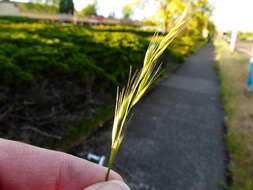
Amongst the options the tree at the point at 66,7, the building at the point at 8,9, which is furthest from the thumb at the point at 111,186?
the tree at the point at 66,7

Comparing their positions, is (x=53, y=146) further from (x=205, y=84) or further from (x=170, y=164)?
(x=205, y=84)

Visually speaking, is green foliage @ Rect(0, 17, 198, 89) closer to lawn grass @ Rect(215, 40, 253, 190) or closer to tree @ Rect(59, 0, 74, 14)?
Answer: lawn grass @ Rect(215, 40, 253, 190)

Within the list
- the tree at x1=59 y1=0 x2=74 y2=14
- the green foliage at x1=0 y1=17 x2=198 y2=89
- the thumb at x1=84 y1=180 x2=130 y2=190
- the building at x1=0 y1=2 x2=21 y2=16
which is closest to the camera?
the thumb at x1=84 y1=180 x2=130 y2=190

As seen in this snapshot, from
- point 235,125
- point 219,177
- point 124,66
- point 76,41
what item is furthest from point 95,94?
point 235,125

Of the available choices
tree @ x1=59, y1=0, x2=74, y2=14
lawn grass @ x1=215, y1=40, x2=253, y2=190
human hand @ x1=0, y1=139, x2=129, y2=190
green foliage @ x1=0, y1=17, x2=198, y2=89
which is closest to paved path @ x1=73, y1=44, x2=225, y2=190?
lawn grass @ x1=215, y1=40, x2=253, y2=190

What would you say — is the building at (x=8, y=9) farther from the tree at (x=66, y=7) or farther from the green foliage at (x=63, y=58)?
the green foliage at (x=63, y=58)

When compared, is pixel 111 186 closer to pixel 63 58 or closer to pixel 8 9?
pixel 63 58
